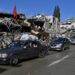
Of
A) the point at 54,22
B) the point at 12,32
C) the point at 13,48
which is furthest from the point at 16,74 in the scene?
the point at 54,22

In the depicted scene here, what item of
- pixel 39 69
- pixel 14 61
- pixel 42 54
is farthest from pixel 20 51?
pixel 42 54

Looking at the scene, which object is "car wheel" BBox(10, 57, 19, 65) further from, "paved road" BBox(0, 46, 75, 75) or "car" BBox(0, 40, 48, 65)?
"paved road" BBox(0, 46, 75, 75)

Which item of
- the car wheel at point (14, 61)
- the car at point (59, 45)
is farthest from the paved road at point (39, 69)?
the car at point (59, 45)

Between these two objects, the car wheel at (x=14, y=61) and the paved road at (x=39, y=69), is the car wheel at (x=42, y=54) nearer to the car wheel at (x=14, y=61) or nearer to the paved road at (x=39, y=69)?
the paved road at (x=39, y=69)

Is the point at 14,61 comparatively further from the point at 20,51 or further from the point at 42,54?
the point at 42,54

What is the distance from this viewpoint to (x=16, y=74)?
39.5 feet

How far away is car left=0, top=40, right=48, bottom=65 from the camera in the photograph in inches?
603

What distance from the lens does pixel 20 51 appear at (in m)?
16.6

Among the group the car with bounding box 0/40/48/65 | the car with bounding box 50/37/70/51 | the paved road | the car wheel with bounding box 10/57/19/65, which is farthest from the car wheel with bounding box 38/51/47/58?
the car with bounding box 50/37/70/51

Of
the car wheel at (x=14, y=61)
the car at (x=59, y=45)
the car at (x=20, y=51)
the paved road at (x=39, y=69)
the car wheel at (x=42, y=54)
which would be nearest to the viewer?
the paved road at (x=39, y=69)

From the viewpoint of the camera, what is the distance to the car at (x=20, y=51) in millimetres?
15320

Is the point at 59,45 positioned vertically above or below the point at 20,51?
above

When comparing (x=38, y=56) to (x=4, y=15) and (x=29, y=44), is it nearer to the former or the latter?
(x=29, y=44)

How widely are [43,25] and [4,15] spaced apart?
17758 mm
